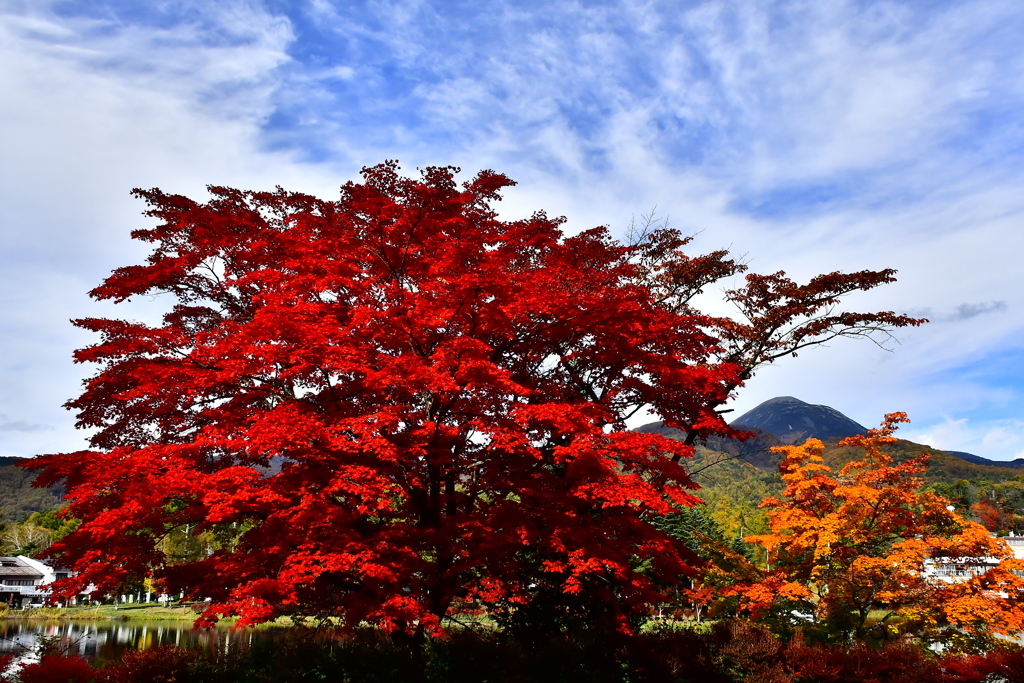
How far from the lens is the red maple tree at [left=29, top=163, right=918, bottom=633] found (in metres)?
9.47

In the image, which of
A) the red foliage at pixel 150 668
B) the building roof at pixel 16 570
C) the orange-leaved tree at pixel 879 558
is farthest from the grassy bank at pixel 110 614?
the orange-leaved tree at pixel 879 558

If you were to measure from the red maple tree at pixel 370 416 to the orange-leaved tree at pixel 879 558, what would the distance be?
18.1 ft

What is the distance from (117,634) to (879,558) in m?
37.6

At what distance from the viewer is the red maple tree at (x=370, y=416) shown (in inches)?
373

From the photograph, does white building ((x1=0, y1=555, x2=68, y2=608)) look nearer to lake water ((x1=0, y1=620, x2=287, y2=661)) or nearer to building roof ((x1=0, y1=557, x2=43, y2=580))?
building roof ((x1=0, y1=557, x2=43, y2=580))

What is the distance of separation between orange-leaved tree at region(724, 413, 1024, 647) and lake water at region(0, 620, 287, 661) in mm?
21241

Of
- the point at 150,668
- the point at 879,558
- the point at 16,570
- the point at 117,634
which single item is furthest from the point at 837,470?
the point at 16,570

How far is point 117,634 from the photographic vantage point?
33.8m

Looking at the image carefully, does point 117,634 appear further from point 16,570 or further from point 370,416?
point 16,570

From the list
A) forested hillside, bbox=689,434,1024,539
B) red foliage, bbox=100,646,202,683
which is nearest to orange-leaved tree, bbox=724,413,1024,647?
forested hillside, bbox=689,434,1024,539

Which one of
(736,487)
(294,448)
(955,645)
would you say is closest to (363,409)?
(294,448)

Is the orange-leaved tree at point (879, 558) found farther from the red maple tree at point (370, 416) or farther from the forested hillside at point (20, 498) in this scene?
the forested hillside at point (20, 498)

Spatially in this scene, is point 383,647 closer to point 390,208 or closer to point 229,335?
point 229,335

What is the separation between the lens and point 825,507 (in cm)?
1714
